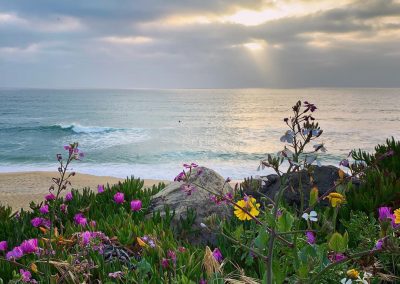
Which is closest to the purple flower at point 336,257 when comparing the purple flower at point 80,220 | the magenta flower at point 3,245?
the purple flower at point 80,220

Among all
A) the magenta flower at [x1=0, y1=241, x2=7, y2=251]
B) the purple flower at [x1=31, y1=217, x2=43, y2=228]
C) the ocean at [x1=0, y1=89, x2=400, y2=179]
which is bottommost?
the ocean at [x1=0, y1=89, x2=400, y2=179]

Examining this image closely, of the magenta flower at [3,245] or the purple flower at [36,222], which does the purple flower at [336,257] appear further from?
the purple flower at [36,222]

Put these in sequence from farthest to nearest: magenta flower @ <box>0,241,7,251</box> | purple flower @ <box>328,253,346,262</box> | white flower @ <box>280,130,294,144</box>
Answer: magenta flower @ <box>0,241,7,251</box>
purple flower @ <box>328,253,346,262</box>
white flower @ <box>280,130,294,144</box>

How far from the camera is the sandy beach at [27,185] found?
13.8 meters

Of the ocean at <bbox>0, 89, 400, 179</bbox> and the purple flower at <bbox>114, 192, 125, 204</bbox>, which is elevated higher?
the purple flower at <bbox>114, 192, 125, 204</bbox>

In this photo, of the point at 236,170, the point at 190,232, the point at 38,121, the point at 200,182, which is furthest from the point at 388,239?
the point at 38,121

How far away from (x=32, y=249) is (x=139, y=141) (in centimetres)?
3312

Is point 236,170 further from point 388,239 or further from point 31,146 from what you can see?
point 388,239

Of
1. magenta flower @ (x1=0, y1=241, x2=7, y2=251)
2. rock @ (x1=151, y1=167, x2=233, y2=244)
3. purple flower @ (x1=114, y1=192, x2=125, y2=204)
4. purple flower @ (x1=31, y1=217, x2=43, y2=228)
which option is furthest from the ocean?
magenta flower @ (x1=0, y1=241, x2=7, y2=251)

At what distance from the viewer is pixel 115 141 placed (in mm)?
36156

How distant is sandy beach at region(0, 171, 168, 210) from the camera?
13750 millimetres

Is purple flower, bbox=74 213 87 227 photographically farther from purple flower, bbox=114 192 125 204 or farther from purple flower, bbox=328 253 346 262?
purple flower, bbox=328 253 346 262

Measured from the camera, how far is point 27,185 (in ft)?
54.8

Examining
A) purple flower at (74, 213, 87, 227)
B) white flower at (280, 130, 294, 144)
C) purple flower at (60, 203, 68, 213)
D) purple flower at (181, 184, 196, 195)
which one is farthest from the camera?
purple flower at (60, 203, 68, 213)
